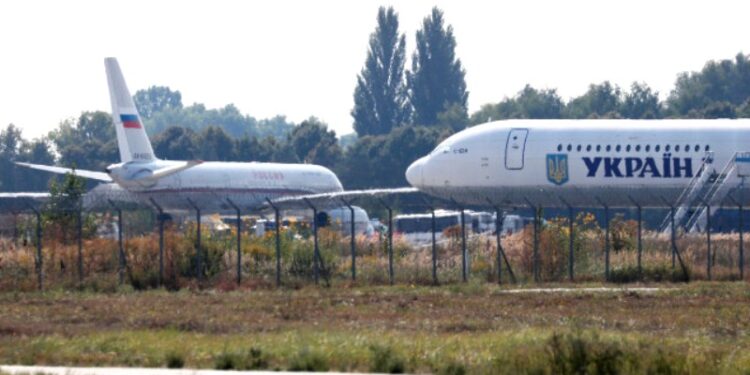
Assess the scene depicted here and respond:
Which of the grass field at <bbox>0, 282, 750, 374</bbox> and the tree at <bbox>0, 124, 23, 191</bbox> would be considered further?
the tree at <bbox>0, 124, 23, 191</bbox>

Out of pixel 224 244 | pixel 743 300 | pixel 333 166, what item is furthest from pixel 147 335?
pixel 333 166

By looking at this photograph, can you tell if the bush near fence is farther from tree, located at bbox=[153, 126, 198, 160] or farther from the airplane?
tree, located at bbox=[153, 126, 198, 160]

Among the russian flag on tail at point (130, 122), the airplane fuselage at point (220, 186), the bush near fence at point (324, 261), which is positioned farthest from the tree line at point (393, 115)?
the bush near fence at point (324, 261)

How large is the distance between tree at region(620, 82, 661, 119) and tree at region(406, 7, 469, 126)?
21.0 m

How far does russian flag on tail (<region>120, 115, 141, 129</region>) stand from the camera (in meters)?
67.8

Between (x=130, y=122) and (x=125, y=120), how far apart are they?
0.32 metres

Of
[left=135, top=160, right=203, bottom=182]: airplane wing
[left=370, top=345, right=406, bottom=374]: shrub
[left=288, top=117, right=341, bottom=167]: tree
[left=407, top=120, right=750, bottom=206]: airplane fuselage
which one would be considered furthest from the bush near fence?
[left=288, top=117, right=341, bottom=167]: tree

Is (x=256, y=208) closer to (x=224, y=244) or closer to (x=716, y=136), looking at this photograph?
(x=716, y=136)

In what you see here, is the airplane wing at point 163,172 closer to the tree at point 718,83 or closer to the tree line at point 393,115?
the tree line at point 393,115

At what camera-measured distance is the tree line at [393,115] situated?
112 metres

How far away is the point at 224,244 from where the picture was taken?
38.3m

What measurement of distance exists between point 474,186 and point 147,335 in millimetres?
30439

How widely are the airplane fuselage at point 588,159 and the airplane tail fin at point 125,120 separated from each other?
20600mm

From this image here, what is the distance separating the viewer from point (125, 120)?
6775cm
